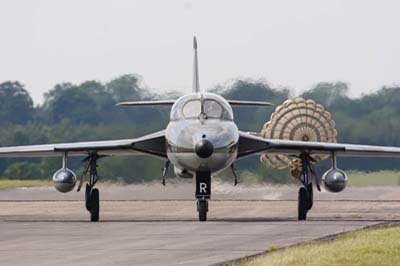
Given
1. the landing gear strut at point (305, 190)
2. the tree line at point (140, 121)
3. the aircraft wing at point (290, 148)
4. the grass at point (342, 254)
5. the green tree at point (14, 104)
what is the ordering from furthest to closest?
the green tree at point (14, 104)
the tree line at point (140, 121)
the aircraft wing at point (290, 148)
the landing gear strut at point (305, 190)
the grass at point (342, 254)

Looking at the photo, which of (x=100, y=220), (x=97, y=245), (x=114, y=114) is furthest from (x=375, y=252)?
(x=114, y=114)

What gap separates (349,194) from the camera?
3869 cm

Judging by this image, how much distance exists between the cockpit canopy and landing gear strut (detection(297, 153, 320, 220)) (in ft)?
8.81

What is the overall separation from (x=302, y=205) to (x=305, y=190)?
795 millimetres

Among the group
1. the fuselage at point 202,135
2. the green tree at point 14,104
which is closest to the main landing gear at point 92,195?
the fuselage at point 202,135

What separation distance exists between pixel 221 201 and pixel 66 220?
10.2m

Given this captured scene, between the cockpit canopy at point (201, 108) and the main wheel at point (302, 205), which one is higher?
the cockpit canopy at point (201, 108)

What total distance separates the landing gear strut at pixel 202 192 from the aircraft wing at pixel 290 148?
5.91 ft

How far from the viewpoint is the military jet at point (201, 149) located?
26.1 metres

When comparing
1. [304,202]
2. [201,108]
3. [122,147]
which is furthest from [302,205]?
[122,147]

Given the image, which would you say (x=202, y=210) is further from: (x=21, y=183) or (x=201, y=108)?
(x=21, y=183)

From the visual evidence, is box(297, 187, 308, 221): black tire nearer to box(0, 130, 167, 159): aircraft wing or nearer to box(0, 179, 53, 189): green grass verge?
box(0, 130, 167, 159): aircraft wing

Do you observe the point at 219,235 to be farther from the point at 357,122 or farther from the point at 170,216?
the point at 357,122

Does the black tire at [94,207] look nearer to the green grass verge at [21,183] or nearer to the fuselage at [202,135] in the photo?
the fuselage at [202,135]
